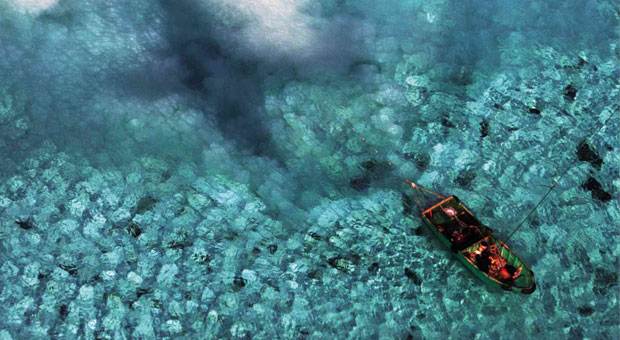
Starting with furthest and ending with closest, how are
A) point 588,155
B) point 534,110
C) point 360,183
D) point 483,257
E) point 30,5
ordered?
point 534,110, point 30,5, point 588,155, point 360,183, point 483,257

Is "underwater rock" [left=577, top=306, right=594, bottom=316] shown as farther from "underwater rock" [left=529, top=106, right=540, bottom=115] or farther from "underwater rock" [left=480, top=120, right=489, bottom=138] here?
"underwater rock" [left=529, top=106, right=540, bottom=115]

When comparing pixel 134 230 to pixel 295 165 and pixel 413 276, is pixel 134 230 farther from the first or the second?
pixel 413 276

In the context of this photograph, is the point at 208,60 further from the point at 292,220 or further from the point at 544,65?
the point at 544,65

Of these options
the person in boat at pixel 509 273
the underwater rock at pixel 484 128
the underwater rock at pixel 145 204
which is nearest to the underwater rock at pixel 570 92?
the underwater rock at pixel 484 128

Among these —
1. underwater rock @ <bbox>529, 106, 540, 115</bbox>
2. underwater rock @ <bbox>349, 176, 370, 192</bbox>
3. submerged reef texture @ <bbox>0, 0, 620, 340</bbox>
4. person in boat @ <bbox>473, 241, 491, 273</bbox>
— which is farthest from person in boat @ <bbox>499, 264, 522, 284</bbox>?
underwater rock @ <bbox>529, 106, 540, 115</bbox>

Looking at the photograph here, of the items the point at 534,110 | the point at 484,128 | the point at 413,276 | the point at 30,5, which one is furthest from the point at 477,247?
the point at 30,5

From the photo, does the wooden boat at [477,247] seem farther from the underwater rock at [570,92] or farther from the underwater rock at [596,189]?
the underwater rock at [570,92]

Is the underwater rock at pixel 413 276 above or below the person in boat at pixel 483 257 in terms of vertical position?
below
